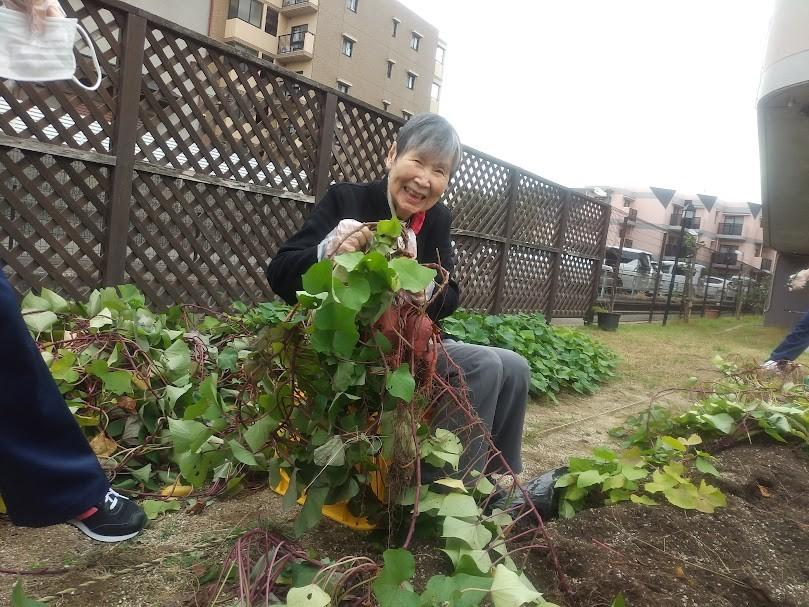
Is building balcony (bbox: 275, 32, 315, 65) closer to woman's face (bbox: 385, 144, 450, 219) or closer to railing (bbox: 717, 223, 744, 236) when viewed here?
woman's face (bbox: 385, 144, 450, 219)

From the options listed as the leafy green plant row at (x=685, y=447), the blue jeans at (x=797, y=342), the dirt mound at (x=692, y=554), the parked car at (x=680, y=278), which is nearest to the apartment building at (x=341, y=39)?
the parked car at (x=680, y=278)

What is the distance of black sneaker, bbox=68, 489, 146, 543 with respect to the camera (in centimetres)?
138

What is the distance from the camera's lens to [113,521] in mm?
1417

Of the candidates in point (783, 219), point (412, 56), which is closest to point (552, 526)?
point (783, 219)

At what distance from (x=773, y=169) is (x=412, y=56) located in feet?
79.7

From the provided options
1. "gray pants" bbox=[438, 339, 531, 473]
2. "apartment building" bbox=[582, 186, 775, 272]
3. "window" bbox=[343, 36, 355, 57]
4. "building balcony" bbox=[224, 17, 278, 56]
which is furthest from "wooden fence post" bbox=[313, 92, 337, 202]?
"apartment building" bbox=[582, 186, 775, 272]

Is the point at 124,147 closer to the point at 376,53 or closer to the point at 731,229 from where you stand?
the point at 376,53

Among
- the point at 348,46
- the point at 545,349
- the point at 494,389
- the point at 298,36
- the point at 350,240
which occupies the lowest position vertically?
the point at 545,349

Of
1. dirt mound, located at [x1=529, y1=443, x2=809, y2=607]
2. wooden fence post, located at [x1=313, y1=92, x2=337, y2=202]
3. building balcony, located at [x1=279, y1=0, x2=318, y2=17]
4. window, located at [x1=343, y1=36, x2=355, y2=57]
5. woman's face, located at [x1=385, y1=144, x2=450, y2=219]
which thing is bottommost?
dirt mound, located at [x1=529, y1=443, x2=809, y2=607]

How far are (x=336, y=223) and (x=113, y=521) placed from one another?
101 cm

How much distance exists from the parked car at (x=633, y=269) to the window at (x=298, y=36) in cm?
1591

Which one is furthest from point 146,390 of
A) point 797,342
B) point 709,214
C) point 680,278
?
point 709,214

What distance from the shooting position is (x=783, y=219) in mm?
8781

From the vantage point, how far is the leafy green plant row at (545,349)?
419cm
